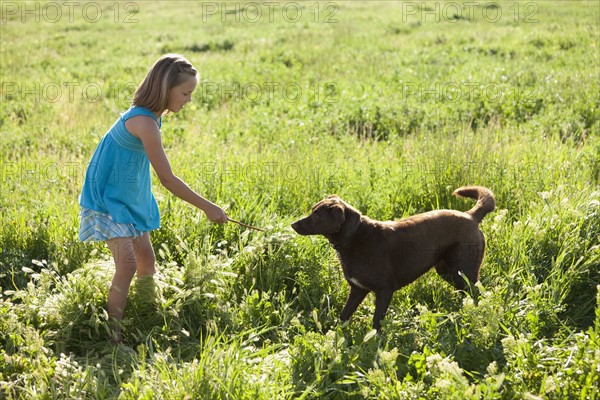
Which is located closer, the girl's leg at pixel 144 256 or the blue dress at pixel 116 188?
the blue dress at pixel 116 188

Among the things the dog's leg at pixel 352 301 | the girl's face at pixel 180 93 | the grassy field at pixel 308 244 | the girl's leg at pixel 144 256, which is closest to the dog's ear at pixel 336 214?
the dog's leg at pixel 352 301

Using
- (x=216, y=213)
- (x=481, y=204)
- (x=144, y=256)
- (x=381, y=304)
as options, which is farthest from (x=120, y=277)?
(x=481, y=204)

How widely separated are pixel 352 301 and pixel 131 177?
1.74m

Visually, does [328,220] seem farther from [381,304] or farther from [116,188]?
[116,188]

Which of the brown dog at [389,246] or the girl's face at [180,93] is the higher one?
the girl's face at [180,93]

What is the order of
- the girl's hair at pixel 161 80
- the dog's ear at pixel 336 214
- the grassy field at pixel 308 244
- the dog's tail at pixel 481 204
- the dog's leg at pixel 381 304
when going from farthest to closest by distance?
the dog's tail at pixel 481 204, the dog's leg at pixel 381 304, the dog's ear at pixel 336 214, the girl's hair at pixel 161 80, the grassy field at pixel 308 244

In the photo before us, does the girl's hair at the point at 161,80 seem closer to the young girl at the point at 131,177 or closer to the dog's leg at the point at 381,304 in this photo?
the young girl at the point at 131,177

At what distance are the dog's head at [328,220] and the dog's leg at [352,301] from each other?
18.5 inches

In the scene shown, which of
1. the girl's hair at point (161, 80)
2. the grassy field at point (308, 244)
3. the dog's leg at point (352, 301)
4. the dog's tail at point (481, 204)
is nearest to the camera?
the grassy field at point (308, 244)

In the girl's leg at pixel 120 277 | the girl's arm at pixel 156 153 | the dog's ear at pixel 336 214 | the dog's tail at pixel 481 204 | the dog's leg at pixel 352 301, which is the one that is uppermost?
the girl's arm at pixel 156 153

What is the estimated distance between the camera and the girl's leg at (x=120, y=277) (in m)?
3.90

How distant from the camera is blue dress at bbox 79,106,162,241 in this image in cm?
386

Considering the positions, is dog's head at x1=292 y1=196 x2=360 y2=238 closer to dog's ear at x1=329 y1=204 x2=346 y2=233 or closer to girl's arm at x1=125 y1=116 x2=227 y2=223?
Result: dog's ear at x1=329 y1=204 x2=346 y2=233

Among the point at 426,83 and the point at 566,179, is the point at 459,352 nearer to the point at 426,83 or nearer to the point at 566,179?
the point at 566,179
